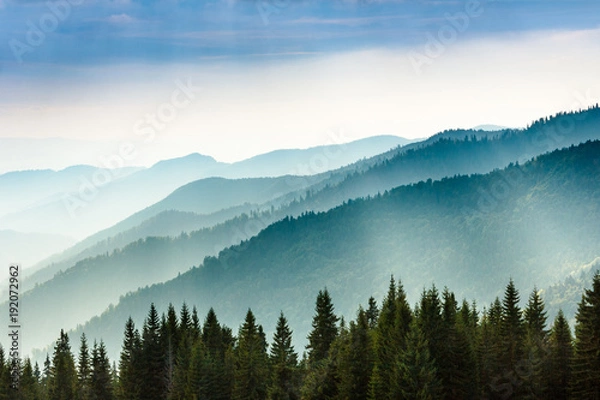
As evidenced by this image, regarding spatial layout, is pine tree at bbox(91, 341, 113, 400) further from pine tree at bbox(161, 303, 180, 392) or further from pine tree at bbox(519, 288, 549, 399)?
pine tree at bbox(519, 288, 549, 399)

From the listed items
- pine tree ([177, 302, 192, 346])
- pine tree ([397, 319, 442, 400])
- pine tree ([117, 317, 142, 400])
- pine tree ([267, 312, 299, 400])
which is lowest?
pine tree ([397, 319, 442, 400])

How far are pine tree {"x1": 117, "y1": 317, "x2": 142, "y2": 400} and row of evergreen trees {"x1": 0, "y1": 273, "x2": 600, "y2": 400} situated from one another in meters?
0.11

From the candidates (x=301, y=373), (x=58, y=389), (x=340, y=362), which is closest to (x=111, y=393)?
(x=58, y=389)

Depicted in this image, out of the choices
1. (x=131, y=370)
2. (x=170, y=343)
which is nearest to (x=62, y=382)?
(x=131, y=370)

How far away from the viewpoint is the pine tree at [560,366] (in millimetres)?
60906

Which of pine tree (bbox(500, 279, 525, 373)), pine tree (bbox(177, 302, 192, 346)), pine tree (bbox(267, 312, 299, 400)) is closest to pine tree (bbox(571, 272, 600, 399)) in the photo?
pine tree (bbox(500, 279, 525, 373))

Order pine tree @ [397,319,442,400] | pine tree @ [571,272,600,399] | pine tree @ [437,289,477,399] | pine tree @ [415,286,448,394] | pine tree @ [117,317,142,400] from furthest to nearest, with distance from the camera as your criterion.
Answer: pine tree @ [117,317,142,400]
pine tree @ [437,289,477,399]
pine tree @ [415,286,448,394]
pine tree @ [571,272,600,399]
pine tree @ [397,319,442,400]

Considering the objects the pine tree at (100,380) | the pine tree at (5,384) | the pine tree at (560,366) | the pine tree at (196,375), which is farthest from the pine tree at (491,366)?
the pine tree at (5,384)

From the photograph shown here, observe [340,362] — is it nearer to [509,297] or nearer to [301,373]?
[301,373]

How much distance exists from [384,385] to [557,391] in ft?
51.2

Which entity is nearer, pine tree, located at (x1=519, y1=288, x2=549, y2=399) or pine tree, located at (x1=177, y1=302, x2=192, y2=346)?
pine tree, located at (x1=519, y1=288, x2=549, y2=399)

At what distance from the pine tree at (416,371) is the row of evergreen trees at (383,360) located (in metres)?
0.07

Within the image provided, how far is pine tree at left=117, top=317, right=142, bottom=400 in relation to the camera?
85062mm

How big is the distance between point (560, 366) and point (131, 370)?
4643cm
